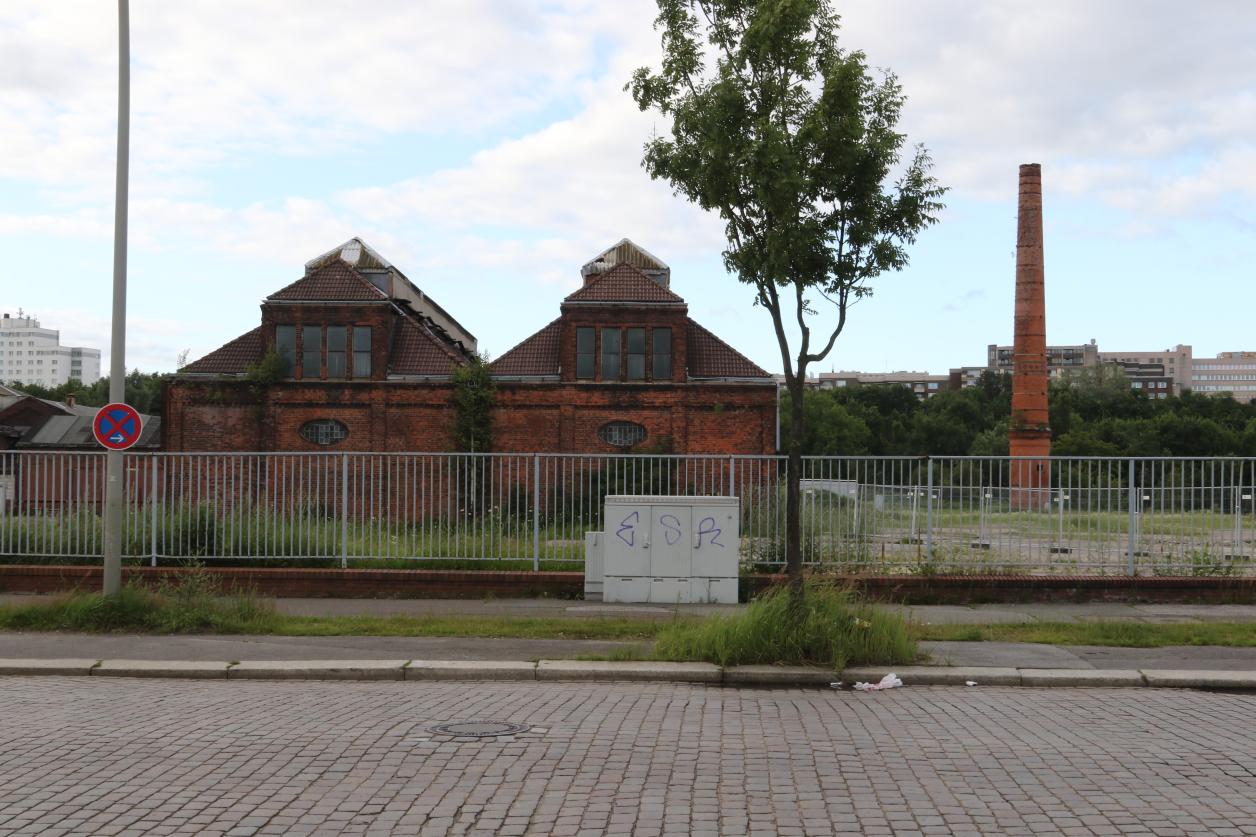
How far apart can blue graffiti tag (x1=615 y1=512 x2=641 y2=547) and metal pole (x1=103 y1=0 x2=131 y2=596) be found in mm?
6186

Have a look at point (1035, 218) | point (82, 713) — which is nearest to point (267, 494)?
point (82, 713)

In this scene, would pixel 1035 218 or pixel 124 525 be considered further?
pixel 1035 218

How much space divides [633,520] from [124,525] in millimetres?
7568

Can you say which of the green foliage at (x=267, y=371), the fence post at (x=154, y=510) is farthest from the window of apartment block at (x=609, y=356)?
the fence post at (x=154, y=510)

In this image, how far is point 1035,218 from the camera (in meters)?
51.9

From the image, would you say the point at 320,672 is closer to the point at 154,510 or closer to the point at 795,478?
the point at 795,478

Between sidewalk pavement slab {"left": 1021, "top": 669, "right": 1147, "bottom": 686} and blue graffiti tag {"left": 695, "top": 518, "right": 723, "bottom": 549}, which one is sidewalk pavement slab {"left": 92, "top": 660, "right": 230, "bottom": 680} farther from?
sidewalk pavement slab {"left": 1021, "top": 669, "right": 1147, "bottom": 686}

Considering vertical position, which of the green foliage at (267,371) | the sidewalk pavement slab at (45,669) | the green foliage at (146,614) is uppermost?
the green foliage at (267,371)

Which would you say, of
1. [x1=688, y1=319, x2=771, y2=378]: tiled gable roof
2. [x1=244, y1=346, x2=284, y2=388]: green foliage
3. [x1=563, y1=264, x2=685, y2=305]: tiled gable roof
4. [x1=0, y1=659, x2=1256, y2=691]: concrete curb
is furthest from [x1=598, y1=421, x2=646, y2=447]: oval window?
[x1=0, y1=659, x2=1256, y2=691]: concrete curb

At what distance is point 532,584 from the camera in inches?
637

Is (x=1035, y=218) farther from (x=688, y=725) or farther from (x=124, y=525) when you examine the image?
(x=688, y=725)

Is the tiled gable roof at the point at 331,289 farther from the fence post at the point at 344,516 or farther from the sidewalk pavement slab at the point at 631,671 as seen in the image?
the sidewalk pavement slab at the point at 631,671

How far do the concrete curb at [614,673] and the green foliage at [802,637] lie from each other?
16 cm

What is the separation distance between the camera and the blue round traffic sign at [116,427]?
13.1 m
